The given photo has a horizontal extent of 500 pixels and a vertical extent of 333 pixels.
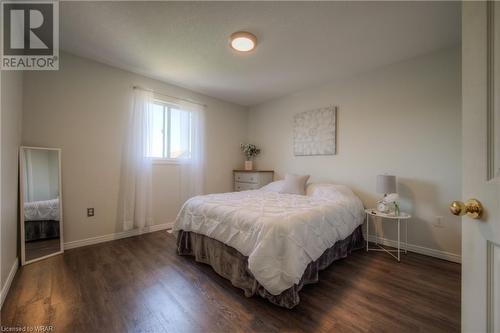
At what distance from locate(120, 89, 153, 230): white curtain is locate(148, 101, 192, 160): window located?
0.62ft

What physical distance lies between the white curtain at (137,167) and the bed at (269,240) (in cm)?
96

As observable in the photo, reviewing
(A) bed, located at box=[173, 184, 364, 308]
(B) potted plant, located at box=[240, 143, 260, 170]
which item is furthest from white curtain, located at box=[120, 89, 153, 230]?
(B) potted plant, located at box=[240, 143, 260, 170]

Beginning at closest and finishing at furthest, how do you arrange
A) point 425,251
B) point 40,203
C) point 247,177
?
point 40,203, point 425,251, point 247,177

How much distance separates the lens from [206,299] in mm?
1600

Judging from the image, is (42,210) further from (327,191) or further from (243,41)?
(327,191)

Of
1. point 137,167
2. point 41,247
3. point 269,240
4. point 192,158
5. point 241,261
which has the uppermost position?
point 192,158

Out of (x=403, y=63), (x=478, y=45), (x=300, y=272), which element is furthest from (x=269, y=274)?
(x=403, y=63)

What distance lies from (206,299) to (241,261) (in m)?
0.39

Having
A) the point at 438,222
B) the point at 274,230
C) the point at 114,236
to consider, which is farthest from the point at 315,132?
the point at 114,236

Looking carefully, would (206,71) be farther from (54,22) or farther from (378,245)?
(378,245)

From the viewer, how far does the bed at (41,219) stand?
2205 millimetres

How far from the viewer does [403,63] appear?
2.62 meters

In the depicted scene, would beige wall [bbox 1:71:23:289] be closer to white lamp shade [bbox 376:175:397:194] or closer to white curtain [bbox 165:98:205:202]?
white curtain [bbox 165:98:205:202]

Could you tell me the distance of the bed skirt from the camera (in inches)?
60.1
